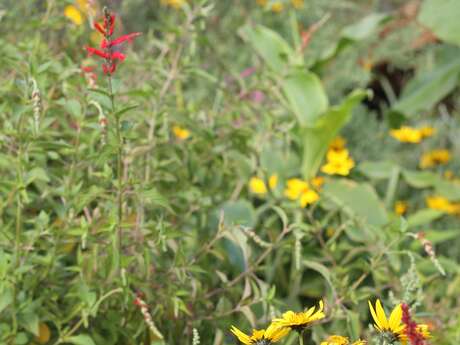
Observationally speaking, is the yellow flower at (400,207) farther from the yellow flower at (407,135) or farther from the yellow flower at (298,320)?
the yellow flower at (298,320)

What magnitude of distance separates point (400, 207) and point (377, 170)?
16 centimetres

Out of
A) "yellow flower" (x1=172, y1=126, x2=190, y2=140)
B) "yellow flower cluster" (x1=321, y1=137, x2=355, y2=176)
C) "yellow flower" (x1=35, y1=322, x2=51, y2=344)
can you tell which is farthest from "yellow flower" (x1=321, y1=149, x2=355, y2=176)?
"yellow flower" (x1=35, y1=322, x2=51, y2=344)

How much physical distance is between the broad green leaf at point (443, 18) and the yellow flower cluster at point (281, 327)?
2.33 meters

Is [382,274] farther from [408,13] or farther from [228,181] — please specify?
[408,13]

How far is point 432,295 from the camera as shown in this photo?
8.46ft

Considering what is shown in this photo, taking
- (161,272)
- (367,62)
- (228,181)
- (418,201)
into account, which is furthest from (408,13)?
(161,272)

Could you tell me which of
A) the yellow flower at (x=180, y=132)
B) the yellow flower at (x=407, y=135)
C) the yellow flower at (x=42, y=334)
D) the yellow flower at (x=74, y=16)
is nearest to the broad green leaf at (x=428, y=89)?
the yellow flower at (x=407, y=135)

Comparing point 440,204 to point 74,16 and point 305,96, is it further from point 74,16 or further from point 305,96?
point 74,16

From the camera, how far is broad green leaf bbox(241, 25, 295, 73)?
3203mm

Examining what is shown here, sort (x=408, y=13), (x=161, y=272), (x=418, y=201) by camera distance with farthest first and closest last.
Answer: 1. (x=408, y=13)
2. (x=418, y=201)
3. (x=161, y=272)

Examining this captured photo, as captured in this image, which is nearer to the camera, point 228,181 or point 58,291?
point 58,291

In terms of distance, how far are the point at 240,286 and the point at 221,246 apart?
198mm

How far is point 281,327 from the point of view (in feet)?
4.36

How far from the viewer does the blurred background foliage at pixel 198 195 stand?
1786mm
